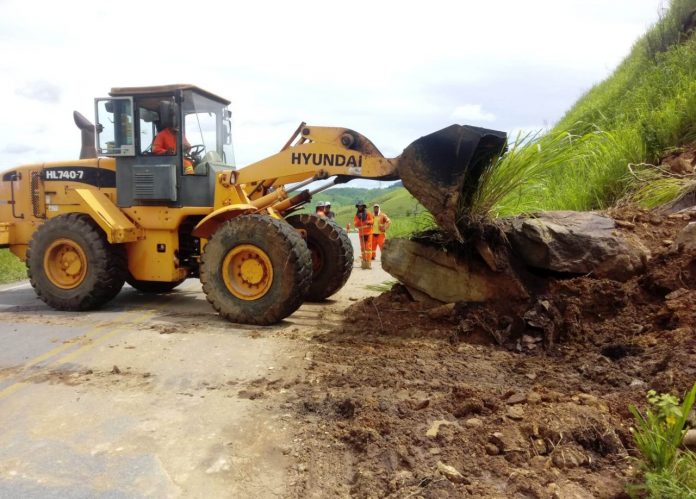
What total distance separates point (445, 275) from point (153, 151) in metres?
4.18

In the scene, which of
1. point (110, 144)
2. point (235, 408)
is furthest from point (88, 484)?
point (110, 144)

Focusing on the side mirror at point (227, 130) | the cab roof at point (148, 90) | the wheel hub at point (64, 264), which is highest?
the cab roof at point (148, 90)

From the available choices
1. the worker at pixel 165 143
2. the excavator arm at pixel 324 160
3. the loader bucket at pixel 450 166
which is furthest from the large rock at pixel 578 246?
the worker at pixel 165 143

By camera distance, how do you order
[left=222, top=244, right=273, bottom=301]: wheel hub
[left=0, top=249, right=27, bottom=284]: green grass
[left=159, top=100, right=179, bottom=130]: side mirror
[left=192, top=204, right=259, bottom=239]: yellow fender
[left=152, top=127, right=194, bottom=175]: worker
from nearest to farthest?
1. [left=222, top=244, right=273, bottom=301]: wheel hub
2. [left=192, top=204, right=259, bottom=239]: yellow fender
3. [left=159, top=100, right=179, bottom=130]: side mirror
4. [left=152, top=127, right=194, bottom=175]: worker
5. [left=0, top=249, right=27, bottom=284]: green grass

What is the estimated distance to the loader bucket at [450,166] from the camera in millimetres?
5141

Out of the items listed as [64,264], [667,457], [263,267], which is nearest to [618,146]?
[263,267]

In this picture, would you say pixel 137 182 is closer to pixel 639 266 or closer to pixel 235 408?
pixel 235 408

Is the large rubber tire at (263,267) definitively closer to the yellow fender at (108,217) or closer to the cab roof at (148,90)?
the yellow fender at (108,217)

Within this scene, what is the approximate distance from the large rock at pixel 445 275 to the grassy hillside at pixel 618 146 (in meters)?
0.60

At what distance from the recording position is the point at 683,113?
7.05 meters

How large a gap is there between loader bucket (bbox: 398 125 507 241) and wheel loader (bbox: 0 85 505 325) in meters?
0.01

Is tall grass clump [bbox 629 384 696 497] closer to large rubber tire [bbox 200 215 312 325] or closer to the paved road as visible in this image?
the paved road

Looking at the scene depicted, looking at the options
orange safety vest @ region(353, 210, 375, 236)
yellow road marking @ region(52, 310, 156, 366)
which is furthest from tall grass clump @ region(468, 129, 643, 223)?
orange safety vest @ region(353, 210, 375, 236)

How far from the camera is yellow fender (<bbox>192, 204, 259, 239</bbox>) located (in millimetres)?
6570
